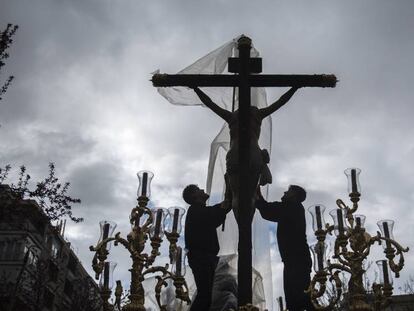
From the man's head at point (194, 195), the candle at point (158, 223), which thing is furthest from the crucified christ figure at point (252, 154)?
the candle at point (158, 223)

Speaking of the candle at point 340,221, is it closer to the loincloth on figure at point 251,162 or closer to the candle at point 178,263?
the loincloth on figure at point 251,162

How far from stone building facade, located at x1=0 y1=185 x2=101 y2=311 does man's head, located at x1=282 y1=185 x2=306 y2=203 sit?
6.39 metres

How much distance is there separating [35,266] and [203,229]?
93.1 feet

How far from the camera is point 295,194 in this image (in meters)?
8.85

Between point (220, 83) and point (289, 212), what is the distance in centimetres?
221

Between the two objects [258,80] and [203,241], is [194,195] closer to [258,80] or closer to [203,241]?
[203,241]

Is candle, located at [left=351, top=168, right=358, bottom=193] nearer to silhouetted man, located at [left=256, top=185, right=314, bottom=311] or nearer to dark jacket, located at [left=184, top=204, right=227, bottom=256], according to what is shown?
silhouetted man, located at [left=256, top=185, right=314, bottom=311]

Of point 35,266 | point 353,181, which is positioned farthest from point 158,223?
point 35,266

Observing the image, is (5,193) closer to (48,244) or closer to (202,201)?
(202,201)

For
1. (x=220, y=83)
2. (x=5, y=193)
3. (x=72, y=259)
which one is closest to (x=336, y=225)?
(x=220, y=83)

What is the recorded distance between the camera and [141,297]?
334 inches

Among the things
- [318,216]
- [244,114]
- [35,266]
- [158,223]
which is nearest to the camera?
[244,114]

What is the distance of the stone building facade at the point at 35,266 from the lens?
1303 cm

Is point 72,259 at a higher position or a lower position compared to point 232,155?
higher
